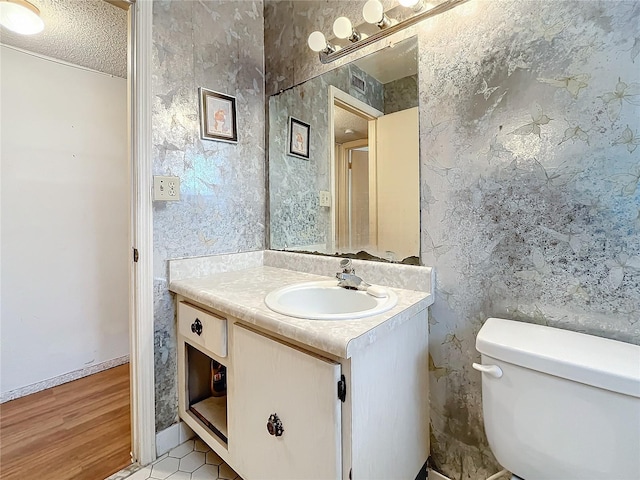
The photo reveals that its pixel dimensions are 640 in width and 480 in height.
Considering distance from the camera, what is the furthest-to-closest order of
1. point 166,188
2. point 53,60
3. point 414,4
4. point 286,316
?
point 53,60
point 166,188
point 414,4
point 286,316

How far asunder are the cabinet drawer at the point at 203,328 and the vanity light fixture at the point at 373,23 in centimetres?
121

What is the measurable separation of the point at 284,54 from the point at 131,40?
0.71m

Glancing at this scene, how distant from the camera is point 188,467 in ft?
4.12

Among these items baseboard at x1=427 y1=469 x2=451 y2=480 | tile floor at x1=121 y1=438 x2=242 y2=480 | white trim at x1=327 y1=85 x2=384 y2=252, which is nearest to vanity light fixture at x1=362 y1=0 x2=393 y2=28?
white trim at x1=327 y1=85 x2=384 y2=252

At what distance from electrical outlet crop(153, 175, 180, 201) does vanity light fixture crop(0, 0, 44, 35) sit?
103 centimetres

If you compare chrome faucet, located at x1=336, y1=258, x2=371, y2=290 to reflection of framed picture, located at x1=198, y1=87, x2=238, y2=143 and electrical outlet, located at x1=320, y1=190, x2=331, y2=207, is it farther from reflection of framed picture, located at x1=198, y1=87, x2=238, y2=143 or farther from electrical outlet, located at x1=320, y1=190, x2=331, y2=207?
reflection of framed picture, located at x1=198, y1=87, x2=238, y2=143

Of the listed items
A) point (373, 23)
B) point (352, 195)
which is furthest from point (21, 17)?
point (352, 195)

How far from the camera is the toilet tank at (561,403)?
2.10ft

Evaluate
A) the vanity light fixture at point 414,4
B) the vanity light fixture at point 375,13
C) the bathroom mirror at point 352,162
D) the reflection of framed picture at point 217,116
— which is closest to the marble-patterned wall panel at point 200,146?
the reflection of framed picture at point 217,116

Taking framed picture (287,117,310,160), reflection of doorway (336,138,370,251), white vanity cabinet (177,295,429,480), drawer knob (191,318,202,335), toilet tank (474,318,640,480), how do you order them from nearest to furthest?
1. toilet tank (474,318,640,480)
2. white vanity cabinet (177,295,429,480)
3. drawer knob (191,318,202,335)
4. reflection of doorway (336,138,370,251)
5. framed picture (287,117,310,160)

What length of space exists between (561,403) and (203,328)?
1111 mm

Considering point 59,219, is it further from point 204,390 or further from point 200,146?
point 204,390

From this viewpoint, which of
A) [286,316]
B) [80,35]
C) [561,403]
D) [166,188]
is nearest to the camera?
[561,403]

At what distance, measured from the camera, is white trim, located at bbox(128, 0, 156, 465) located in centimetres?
123
